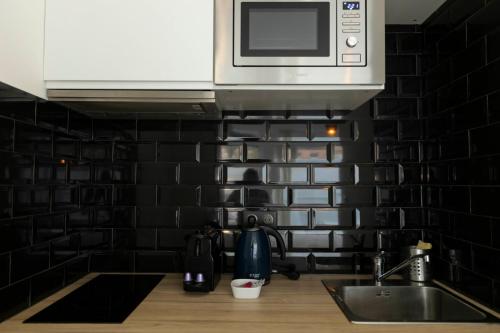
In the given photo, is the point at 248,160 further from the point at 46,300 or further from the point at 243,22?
the point at 46,300

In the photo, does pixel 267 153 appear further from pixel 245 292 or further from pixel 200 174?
pixel 245 292

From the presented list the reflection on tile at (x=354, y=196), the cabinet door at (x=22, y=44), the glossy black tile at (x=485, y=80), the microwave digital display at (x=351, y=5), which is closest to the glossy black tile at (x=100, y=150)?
the cabinet door at (x=22, y=44)

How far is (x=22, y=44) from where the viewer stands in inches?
47.4

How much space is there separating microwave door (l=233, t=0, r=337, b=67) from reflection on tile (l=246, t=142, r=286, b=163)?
50cm

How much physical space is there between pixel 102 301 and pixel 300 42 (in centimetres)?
118

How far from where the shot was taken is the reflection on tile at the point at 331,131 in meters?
1.77

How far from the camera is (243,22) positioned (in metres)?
1.35

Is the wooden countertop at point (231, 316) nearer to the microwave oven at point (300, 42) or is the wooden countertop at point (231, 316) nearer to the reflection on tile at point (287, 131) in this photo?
the reflection on tile at point (287, 131)

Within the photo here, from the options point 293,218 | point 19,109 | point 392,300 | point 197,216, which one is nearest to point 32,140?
point 19,109

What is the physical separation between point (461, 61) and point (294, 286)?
3.63 feet

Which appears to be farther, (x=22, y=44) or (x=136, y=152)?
(x=136, y=152)

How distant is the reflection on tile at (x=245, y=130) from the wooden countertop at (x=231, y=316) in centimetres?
67

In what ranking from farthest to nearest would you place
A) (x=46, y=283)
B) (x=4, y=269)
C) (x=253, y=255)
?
(x=253, y=255)
(x=46, y=283)
(x=4, y=269)

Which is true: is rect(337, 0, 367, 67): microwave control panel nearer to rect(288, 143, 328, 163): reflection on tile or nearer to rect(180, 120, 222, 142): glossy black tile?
rect(288, 143, 328, 163): reflection on tile
